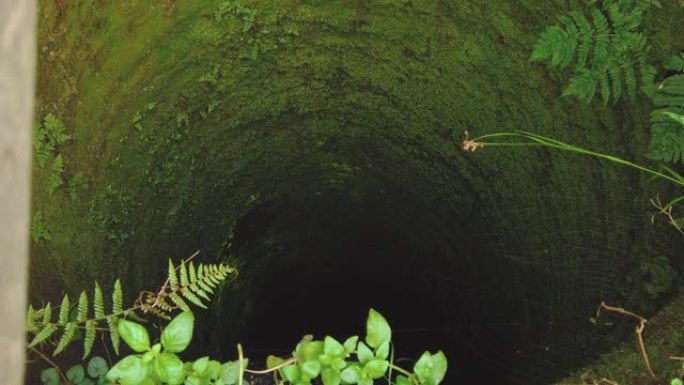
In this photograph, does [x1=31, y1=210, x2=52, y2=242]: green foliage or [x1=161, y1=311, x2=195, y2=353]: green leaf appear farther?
[x1=31, y1=210, x2=52, y2=242]: green foliage

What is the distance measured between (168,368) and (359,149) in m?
1.58

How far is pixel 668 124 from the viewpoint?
1911 mm

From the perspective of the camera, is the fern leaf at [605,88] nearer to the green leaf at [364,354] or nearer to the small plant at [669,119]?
the small plant at [669,119]

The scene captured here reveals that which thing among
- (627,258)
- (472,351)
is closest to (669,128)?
(627,258)

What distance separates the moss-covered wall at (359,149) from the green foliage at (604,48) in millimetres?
55

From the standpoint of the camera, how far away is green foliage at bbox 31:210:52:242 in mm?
2156

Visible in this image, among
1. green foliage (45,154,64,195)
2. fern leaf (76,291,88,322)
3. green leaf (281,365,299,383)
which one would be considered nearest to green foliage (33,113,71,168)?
green foliage (45,154,64,195)

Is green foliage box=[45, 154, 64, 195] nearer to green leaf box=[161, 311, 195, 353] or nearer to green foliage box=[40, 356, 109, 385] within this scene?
green foliage box=[40, 356, 109, 385]

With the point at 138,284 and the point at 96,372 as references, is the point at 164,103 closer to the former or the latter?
the point at 138,284

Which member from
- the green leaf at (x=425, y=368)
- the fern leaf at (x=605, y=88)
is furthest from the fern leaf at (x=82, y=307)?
the fern leaf at (x=605, y=88)

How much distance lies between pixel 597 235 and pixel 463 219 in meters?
0.70

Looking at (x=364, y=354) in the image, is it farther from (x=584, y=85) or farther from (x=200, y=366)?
(x=584, y=85)

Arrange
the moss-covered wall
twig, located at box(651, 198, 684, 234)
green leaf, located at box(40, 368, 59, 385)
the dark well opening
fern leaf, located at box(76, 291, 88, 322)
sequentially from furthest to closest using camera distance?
1. the dark well opening
2. the moss-covered wall
3. twig, located at box(651, 198, 684, 234)
4. green leaf, located at box(40, 368, 59, 385)
5. fern leaf, located at box(76, 291, 88, 322)

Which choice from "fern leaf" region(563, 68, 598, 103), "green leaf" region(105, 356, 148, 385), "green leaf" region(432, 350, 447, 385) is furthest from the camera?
"fern leaf" region(563, 68, 598, 103)
